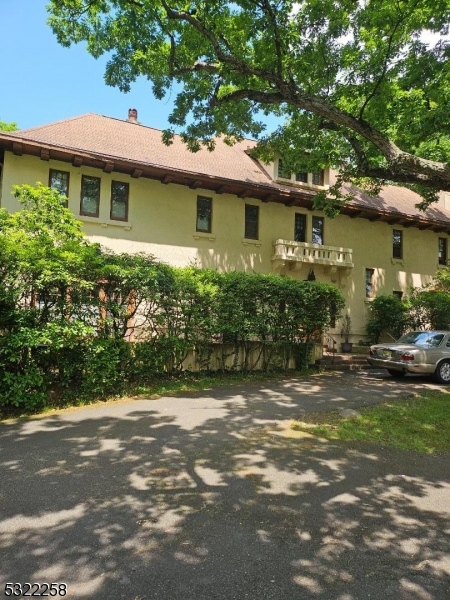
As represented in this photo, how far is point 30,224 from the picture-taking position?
9.73 m

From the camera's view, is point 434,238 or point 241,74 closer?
point 241,74

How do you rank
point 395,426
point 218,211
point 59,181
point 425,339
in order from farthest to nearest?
1. point 218,211
2. point 59,181
3. point 425,339
4. point 395,426

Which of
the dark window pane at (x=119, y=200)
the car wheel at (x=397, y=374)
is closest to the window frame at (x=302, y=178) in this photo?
the dark window pane at (x=119, y=200)

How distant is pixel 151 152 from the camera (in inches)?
646

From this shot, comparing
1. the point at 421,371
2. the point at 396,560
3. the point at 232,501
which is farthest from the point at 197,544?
the point at 421,371

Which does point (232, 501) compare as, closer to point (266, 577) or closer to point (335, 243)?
point (266, 577)

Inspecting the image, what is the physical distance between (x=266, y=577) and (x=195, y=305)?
8.08 meters

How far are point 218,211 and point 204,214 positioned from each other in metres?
0.64

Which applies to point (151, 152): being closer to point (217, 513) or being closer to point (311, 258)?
point (311, 258)

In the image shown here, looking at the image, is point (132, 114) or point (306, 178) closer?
point (306, 178)

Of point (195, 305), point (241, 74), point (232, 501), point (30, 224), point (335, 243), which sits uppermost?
point (241, 74)

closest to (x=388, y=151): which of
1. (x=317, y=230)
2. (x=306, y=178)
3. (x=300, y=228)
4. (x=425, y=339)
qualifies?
(x=425, y=339)

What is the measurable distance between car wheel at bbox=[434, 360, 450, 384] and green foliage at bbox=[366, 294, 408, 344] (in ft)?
22.1

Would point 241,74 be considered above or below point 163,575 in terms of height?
above
